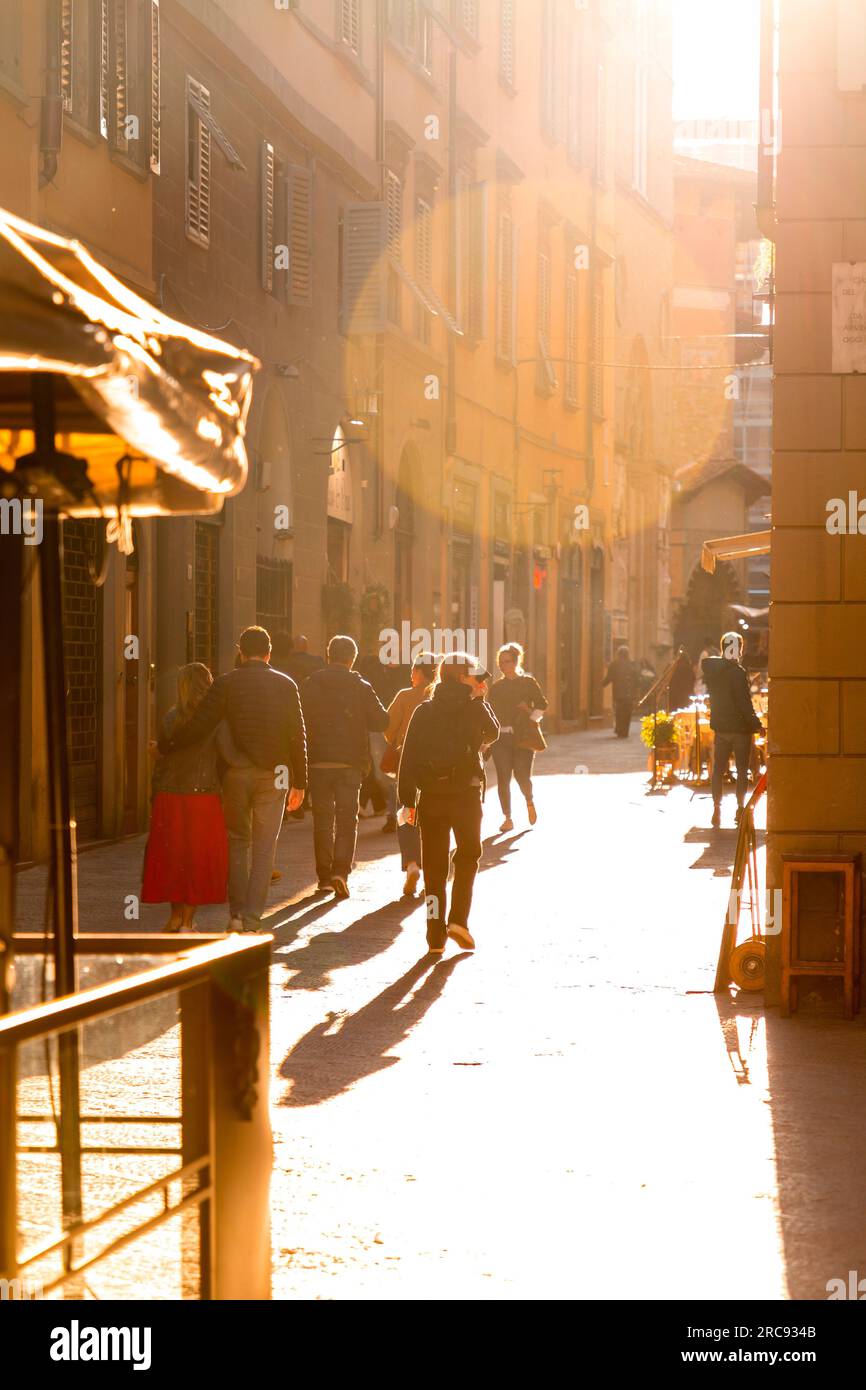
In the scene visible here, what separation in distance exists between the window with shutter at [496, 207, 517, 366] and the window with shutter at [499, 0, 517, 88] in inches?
85.0

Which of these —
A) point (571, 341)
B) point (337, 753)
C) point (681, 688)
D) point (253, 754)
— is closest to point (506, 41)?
point (571, 341)

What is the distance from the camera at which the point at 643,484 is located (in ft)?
173

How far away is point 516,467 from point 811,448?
1082 inches

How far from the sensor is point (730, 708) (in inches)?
773

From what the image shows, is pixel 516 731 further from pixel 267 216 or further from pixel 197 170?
pixel 267 216

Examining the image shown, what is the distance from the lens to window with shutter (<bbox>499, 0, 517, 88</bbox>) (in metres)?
35.5

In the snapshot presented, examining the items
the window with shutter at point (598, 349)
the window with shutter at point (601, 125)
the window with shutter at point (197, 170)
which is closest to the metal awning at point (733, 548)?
the window with shutter at point (197, 170)

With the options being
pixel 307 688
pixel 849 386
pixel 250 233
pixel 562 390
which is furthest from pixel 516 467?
pixel 849 386

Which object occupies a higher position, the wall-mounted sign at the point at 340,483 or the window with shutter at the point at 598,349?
the window with shutter at the point at 598,349

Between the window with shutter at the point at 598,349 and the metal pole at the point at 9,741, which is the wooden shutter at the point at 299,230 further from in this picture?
the metal pole at the point at 9,741

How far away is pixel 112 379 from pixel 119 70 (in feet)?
49.0

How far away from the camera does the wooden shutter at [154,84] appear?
61.6 feet

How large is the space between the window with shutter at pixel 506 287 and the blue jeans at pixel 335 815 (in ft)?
72.3

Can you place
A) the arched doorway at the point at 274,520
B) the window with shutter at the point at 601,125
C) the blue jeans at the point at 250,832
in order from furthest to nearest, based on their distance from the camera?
the window with shutter at the point at 601,125, the arched doorway at the point at 274,520, the blue jeans at the point at 250,832
